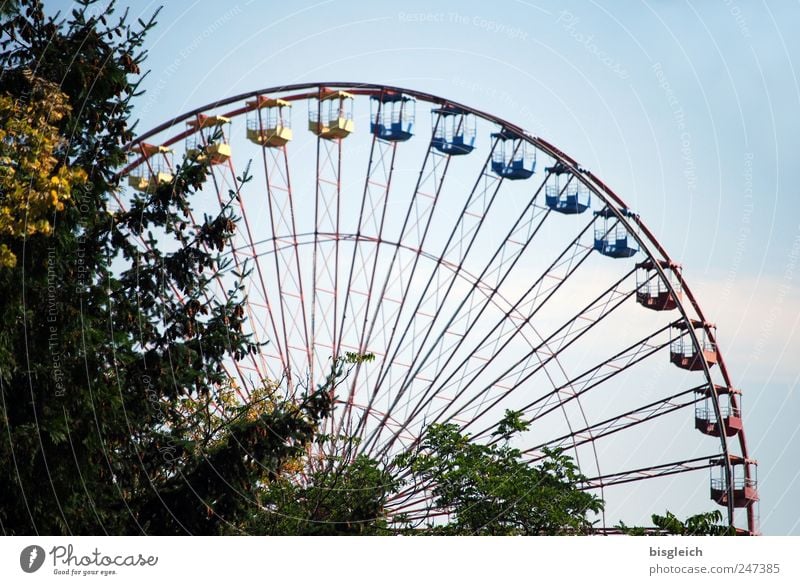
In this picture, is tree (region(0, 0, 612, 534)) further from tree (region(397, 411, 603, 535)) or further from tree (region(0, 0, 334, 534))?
tree (region(397, 411, 603, 535))

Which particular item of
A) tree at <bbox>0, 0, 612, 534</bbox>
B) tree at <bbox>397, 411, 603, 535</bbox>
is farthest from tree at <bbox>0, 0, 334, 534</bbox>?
tree at <bbox>397, 411, 603, 535</bbox>

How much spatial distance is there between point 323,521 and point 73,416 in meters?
6.26

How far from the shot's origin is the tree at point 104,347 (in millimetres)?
19234

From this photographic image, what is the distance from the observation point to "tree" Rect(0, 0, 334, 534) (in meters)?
19.2

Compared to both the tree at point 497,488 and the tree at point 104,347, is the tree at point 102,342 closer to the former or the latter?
the tree at point 104,347

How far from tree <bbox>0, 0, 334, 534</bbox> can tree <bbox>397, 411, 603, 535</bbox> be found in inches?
314
